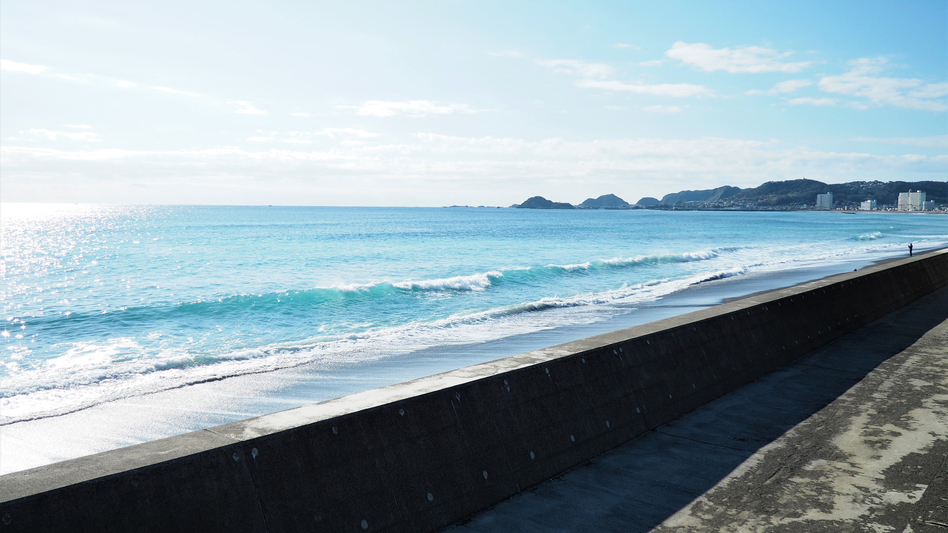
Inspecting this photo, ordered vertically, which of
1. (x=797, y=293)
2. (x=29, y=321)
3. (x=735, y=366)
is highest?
(x=797, y=293)

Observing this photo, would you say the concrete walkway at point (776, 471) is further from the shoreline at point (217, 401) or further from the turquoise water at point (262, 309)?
the turquoise water at point (262, 309)

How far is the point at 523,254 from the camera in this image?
46500mm

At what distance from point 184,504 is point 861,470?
4723mm

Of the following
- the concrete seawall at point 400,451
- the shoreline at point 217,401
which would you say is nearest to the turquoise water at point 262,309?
the shoreline at point 217,401

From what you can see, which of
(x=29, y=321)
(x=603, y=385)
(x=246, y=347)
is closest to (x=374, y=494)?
(x=603, y=385)

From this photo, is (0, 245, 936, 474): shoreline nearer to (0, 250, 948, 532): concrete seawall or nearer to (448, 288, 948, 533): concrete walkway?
(0, 250, 948, 532): concrete seawall

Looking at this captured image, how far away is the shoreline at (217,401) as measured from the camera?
7934mm

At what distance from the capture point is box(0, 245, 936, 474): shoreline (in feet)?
26.0

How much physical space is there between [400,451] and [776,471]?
2937 mm

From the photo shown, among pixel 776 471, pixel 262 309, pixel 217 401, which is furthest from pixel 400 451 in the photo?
pixel 262 309

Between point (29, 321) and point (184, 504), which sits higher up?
point (184, 504)

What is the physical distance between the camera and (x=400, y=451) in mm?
3713

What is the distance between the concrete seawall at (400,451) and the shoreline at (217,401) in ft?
17.7

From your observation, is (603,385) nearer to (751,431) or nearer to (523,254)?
(751,431)
